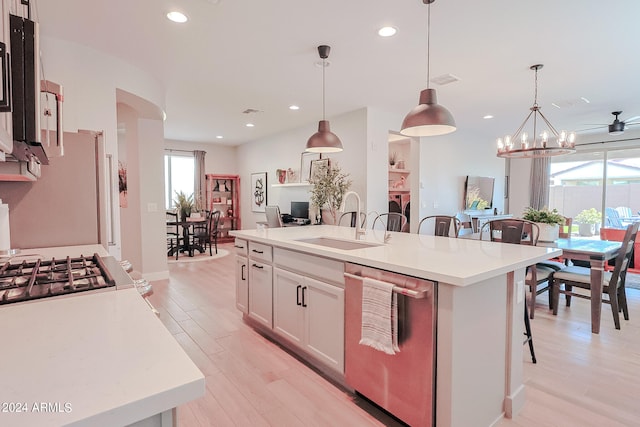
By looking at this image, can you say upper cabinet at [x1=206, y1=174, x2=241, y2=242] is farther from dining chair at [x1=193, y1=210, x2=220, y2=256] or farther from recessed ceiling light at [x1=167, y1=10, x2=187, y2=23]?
recessed ceiling light at [x1=167, y1=10, x2=187, y2=23]

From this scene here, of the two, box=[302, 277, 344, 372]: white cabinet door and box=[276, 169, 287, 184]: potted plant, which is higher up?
box=[276, 169, 287, 184]: potted plant

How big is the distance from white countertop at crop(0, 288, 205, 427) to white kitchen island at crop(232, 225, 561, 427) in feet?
4.00

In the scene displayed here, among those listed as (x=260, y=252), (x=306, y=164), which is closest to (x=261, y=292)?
(x=260, y=252)

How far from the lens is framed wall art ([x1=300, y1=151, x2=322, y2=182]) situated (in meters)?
6.49

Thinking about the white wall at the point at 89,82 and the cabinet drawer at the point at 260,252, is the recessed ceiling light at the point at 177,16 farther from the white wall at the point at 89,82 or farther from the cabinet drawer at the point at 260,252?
the cabinet drawer at the point at 260,252

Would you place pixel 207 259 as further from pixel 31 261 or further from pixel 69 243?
pixel 31 261

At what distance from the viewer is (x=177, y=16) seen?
2.68m

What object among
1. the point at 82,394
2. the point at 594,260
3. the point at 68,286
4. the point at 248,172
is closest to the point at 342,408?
the point at 68,286

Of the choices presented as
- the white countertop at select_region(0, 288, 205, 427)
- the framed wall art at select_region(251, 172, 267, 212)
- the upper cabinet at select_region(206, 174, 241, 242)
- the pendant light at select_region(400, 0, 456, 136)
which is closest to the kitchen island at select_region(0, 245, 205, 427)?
the white countertop at select_region(0, 288, 205, 427)

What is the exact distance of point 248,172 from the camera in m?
8.95

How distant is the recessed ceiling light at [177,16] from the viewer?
104 inches

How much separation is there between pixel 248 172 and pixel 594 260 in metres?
7.48

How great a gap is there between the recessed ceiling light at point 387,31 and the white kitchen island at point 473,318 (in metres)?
1.90

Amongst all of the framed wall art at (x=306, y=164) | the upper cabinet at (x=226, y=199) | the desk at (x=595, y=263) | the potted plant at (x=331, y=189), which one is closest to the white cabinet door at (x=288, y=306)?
the desk at (x=595, y=263)
